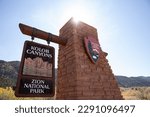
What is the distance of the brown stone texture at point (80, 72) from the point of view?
3281mm

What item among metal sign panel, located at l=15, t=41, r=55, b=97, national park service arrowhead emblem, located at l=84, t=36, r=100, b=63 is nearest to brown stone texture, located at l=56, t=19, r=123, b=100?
national park service arrowhead emblem, located at l=84, t=36, r=100, b=63

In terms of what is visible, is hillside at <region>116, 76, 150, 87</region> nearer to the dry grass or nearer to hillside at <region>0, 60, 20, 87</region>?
hillside at <region>0, 60, 20, 87</region>

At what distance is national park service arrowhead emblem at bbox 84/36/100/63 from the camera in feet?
12.6

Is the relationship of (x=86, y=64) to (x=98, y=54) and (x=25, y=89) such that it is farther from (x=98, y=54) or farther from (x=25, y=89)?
(x=25, y=89)

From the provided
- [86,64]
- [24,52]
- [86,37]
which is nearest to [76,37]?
[86,37]

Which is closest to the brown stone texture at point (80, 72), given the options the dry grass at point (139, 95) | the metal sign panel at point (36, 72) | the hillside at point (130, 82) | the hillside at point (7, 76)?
the metal sign panel at point (36, 72)

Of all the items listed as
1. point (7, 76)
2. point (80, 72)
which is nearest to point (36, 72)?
point (80, 72)

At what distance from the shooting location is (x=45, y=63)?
3199mm

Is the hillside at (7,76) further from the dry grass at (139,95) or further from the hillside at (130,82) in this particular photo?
the hillside at (130,82)

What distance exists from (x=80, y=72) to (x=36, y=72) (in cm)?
94

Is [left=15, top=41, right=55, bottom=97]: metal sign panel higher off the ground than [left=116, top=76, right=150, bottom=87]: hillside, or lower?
lower

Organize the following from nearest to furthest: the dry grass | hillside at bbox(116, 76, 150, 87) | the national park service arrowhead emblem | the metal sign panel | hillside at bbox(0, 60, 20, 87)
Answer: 1. the metal sign panel
2. the national park service arrowhead emblem
3. the dry grass
4. hillside at bbox(0, 60, 20, 87)
5. hillside at bbox(116, 76, 150, 87)

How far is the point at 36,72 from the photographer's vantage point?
9.86ft

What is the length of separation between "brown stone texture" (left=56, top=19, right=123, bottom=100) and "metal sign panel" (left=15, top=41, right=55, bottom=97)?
46 cm
